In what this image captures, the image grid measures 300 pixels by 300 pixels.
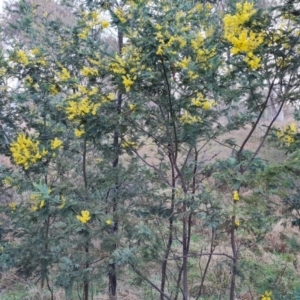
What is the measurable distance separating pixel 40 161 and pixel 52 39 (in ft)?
8.50

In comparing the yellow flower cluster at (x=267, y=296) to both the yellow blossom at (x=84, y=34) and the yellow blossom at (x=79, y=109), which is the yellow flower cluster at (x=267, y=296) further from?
the yellow blossom at (x=84, y=34)

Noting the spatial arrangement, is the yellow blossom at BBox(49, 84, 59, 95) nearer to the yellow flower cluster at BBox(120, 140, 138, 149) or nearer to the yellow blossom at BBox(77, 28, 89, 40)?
the yellow blossom at BBox(77, 28, 89, 40)

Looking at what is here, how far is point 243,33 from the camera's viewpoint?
198 cm

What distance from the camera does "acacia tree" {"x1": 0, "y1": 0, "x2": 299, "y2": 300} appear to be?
2324 mm

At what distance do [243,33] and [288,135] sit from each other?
1.09m

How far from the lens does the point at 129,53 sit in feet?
8.45

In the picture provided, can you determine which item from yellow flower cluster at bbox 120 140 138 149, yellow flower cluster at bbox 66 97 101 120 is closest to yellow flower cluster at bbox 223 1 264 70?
yellow flower cluster at bbox 66 97 101 120

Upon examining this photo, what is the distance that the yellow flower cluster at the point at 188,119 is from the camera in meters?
2.74

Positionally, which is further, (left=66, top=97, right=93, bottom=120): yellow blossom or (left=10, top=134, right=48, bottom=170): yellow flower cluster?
(left=66, top=97, right=93, bottom=120): yellow blossom

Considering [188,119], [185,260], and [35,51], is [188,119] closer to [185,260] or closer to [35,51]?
[185,260]

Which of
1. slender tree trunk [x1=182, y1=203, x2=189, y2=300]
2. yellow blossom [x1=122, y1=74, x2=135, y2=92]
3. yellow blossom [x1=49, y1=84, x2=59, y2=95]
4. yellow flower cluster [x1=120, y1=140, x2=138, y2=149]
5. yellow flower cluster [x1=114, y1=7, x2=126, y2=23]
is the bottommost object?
slender tree trunk [x1=182, y1=203, x2=189, y2=300]

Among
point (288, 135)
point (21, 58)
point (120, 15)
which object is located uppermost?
point (21, 58)

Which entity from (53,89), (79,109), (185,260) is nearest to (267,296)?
(185,260)

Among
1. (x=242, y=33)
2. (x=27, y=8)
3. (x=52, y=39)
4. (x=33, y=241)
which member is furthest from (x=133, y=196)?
(x=27, y=8)
